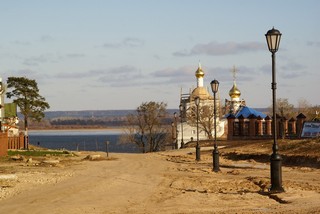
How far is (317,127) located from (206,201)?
3535 centimetres

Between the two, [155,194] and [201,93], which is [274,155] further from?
[201,93]

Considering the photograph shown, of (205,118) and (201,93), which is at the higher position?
(201,93)

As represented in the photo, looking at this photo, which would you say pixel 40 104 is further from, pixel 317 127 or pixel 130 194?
pixel 130 194

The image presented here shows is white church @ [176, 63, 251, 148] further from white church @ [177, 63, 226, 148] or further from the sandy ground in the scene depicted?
the sandy ground

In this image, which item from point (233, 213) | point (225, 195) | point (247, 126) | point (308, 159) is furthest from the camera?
point (247, 126)

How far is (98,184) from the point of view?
22.6 m

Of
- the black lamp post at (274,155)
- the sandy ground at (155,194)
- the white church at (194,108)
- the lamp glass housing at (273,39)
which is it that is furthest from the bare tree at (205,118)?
the lamp glass housing at (273,39)

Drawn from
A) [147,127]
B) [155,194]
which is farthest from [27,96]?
[155,194]

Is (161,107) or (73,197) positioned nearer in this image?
(73,197)

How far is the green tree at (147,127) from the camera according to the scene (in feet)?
276

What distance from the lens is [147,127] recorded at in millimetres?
84312

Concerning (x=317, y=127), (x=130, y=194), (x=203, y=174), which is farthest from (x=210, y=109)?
(x=130, y=194)

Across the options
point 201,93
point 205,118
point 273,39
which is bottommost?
point 205,118

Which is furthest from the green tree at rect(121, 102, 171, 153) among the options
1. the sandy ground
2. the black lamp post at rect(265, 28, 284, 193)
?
the black lamp post at rect(265, 28, 284, 193)
